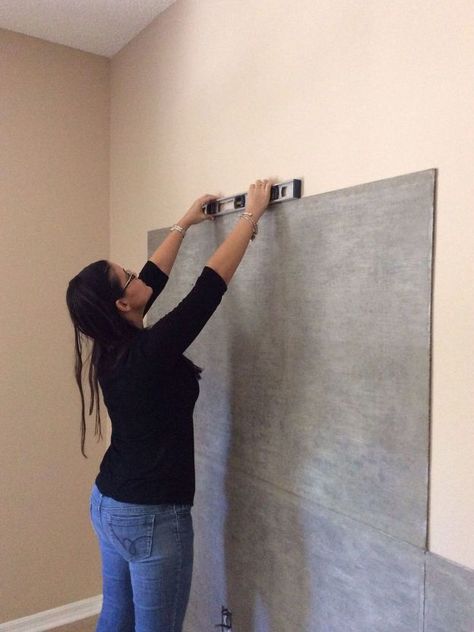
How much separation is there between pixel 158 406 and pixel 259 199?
596 millimetres

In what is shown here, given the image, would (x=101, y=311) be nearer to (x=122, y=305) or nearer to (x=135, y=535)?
(x=122, y=305)

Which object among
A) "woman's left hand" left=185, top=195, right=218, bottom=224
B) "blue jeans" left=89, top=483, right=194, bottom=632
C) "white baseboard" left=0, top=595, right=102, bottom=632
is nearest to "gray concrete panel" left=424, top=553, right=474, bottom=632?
"blue jeans" left=89, top=483, right=194, bottom=632

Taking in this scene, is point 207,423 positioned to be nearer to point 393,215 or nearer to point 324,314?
point 324,314

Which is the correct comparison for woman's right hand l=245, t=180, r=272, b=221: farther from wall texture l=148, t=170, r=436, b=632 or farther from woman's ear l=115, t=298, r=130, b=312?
woman's ear l=115, t=298, r=130, b=312

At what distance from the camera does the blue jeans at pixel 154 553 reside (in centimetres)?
138

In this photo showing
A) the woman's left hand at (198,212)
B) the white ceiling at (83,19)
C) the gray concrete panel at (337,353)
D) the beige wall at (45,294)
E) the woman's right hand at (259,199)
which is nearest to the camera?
the gray concrete panel at (337,353)

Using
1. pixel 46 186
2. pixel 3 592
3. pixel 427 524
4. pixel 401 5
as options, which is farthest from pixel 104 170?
pixel 427 524

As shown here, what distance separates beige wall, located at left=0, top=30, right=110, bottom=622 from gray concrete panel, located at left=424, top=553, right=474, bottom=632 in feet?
5.83

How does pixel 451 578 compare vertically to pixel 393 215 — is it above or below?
below

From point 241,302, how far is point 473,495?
2.70 feet

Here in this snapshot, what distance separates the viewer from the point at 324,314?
1.32 metres

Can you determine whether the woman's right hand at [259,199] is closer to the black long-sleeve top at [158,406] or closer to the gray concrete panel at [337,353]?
the gray concrete panel at [337,353]

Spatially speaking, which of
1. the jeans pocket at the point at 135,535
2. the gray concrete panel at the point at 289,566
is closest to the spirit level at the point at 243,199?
the gray concrete panel at the point at 289,566

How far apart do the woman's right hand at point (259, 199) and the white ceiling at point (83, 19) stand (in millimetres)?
997
